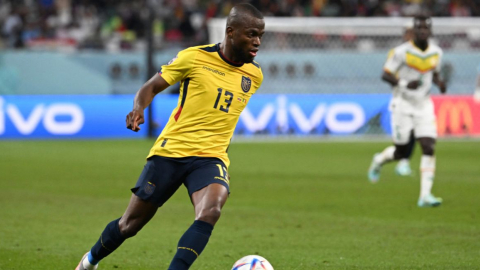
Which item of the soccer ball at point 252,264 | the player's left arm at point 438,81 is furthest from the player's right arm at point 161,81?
the player's left arm at point 438,81

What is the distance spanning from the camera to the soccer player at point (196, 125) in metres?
5.54

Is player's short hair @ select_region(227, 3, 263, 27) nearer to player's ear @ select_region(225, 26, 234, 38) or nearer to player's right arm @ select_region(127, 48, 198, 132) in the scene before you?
player's ear @ select_region(225, 26, 234, 38)

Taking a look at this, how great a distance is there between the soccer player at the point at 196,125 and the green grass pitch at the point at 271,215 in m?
1.14

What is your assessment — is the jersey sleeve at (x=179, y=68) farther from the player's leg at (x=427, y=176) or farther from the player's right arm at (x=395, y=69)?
the player's right arm at (x=395, y=69)

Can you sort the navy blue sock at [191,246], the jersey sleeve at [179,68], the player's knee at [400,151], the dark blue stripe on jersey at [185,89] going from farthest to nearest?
the player's knee at [400,151] < the dark blue stripe on jersey at [185,89] < the jersey sleeve at [179,68] < the navy blue sock at [191,246]

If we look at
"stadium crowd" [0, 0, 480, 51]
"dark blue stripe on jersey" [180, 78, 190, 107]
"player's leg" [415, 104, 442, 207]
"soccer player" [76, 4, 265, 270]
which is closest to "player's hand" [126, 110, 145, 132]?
"soccer player" [76, 4, 265, 270]

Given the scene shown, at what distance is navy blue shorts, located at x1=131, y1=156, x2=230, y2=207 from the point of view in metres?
5.52

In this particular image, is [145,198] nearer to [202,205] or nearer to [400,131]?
[202,205]

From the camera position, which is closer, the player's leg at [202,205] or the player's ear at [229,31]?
the player's leg at [202,205]

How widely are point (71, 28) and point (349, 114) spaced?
9293 millimetres

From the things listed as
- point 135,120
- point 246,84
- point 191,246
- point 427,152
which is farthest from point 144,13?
point 191,246

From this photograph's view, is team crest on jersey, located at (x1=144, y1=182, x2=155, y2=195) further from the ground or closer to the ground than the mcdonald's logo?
further from the ground

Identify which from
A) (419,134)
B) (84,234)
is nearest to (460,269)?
(84,234)

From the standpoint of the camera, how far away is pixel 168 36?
2545cm
